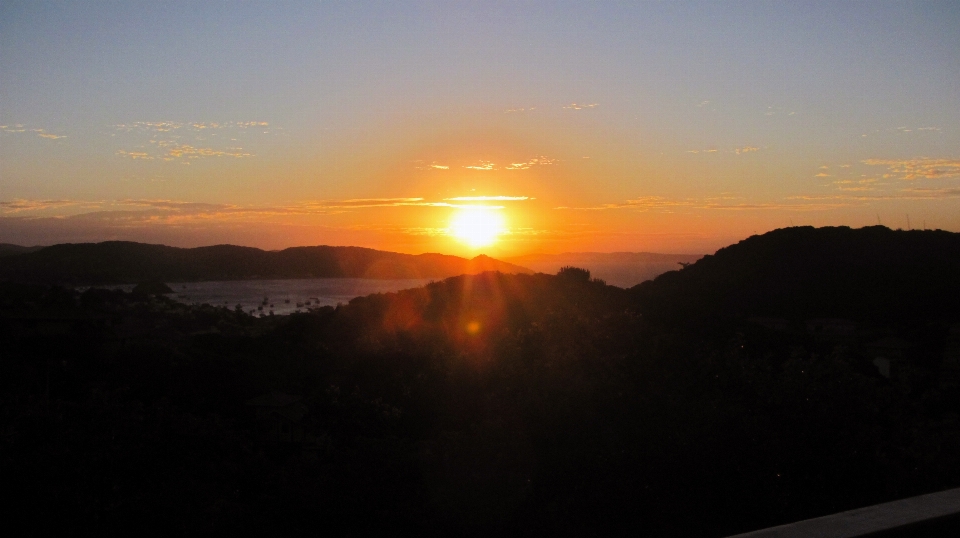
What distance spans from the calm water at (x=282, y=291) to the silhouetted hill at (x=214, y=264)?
1.91 feet

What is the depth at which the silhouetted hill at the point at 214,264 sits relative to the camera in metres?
35.8

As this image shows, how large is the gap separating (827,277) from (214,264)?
3256 cm

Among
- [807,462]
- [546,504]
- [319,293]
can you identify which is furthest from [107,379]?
[319,293]

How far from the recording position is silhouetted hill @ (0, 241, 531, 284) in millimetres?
35812

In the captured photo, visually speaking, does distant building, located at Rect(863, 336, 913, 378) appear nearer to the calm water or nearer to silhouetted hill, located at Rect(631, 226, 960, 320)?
silhouetted hill, located at Rect(631, 226, 960, 320)

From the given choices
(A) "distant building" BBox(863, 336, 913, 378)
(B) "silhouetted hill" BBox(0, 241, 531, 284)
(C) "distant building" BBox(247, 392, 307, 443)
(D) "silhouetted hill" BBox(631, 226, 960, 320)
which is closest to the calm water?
(B) "silhouetted hill" BBox(0, 241, 531, 284)

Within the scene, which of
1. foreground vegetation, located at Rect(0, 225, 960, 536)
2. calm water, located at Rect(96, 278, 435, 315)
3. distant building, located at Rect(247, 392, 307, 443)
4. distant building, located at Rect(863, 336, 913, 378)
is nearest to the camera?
foreground vegetation, located at Rect(0, 225, 960, 536)

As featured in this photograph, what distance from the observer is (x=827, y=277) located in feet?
141

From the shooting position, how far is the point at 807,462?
7.25 metres

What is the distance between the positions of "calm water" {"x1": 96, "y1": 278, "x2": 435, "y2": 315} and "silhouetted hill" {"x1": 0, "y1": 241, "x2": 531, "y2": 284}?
1.91ft

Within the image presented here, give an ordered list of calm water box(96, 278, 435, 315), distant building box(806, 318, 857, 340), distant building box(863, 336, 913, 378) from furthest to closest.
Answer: calm water box(96, 278, 435, 315)
distant building box(806, 318, 857, 340)
distant building box(863, 336, 913, 378)

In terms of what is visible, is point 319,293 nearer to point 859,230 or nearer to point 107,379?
point 107,379

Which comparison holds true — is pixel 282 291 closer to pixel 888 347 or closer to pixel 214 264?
pixel 214 264

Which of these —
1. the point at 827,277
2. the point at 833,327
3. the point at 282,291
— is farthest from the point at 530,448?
the point at 827,277
